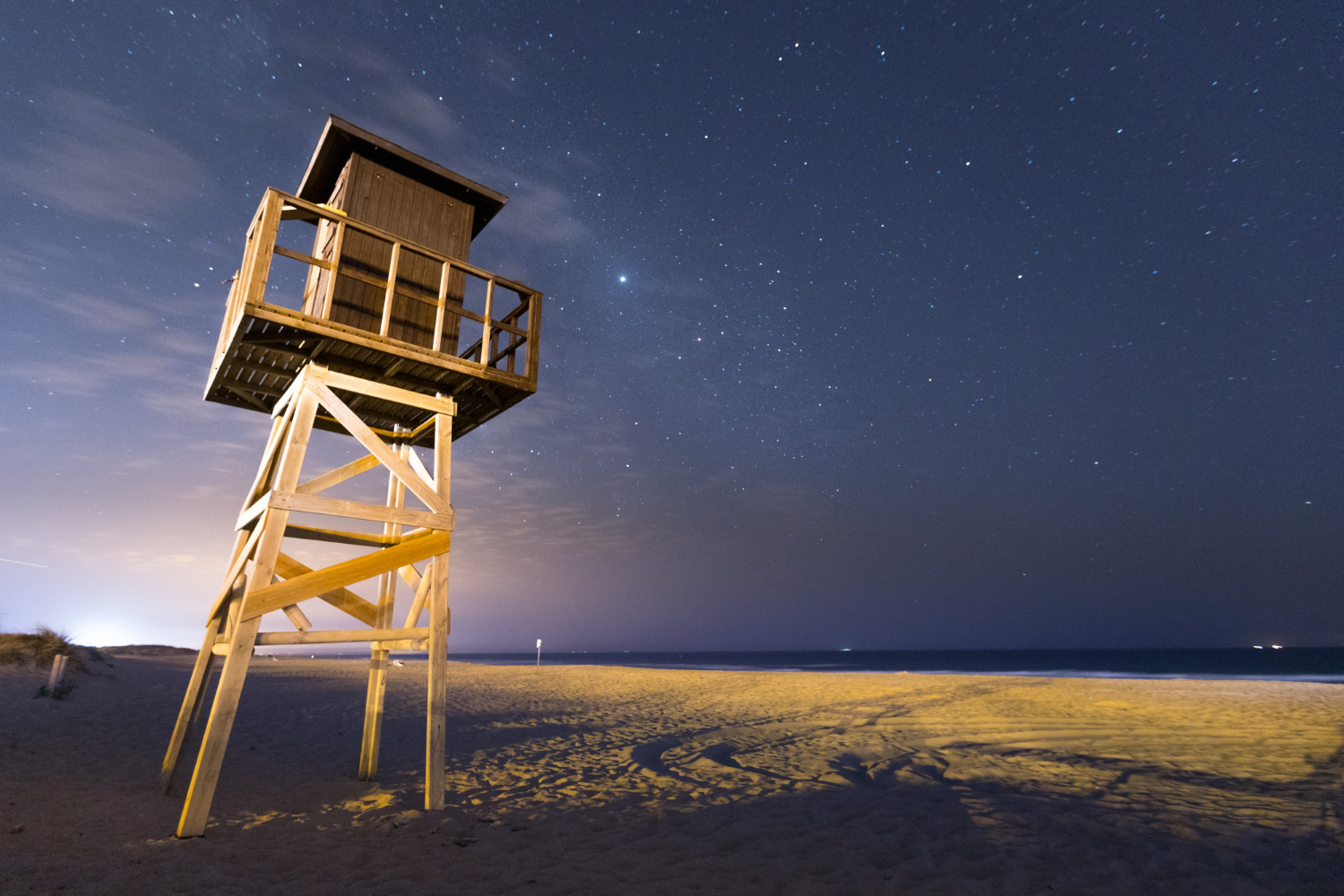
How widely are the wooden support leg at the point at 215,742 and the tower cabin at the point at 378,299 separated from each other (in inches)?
137

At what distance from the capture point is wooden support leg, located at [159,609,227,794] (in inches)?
269

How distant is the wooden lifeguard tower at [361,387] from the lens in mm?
6434

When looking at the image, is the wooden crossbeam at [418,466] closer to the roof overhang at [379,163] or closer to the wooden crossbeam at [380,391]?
the wooden crossbeam at [380,391]

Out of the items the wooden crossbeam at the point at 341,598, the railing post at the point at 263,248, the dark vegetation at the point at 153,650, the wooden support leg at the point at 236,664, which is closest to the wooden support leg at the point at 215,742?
the wooden support leg at the point at 236,664

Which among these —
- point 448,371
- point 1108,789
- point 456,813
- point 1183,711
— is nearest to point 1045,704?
point 1183,711

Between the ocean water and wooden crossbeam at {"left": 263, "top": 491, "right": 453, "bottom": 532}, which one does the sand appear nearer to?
wooden crossbeam at {"left": 263, "top": 491, "right": 453, "bottom": 532}

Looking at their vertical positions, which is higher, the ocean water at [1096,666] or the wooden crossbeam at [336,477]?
the wooden crossbeam at [336,477]

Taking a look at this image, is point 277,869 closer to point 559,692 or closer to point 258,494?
point 258,494

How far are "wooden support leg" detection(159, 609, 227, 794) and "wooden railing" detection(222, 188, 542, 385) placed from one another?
4.03 meters

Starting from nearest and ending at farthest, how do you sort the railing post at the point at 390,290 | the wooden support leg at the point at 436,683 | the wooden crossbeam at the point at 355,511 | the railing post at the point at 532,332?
1. the wooden crossbeam at the point at 355,511
2. the wooden support leg at the point at 436,683
3. the railing post at the point at 390,290
4. the railing post at the point at 532,332

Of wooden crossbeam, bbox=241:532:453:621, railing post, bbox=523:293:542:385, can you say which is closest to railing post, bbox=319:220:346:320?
railing post, bbox=523:293:542:385

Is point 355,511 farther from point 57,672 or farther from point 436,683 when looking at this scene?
point 57,672

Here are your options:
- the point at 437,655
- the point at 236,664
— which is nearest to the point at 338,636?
the point at 236,664

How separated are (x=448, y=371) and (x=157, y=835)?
5.62 m
